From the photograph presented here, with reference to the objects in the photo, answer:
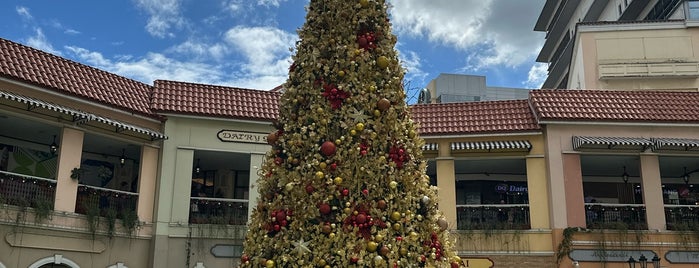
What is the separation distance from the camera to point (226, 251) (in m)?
18.3

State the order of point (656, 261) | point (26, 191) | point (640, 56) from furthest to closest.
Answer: point (640, 56)
point (656, 261)
point (26, 191)

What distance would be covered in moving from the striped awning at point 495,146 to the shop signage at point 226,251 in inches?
271

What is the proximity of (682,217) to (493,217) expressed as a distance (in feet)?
17.7

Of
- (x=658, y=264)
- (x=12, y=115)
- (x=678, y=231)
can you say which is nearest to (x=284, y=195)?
(x=12, y=115)

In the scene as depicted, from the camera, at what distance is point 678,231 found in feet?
59.0

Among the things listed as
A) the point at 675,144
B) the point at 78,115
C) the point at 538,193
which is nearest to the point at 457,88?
the point at 538,193

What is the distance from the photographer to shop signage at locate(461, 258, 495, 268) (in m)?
18.3

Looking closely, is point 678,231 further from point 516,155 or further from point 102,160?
point 102,160

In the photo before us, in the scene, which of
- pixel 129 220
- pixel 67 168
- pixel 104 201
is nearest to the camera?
pixel 67 168

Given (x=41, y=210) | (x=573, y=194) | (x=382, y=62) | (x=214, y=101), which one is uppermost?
(x=214, y=101)

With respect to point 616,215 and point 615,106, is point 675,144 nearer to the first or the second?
point 615,106

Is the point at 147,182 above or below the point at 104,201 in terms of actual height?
above

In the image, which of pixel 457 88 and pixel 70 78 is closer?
pixel 70 78

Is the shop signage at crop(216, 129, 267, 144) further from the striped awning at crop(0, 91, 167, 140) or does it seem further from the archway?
the archway
